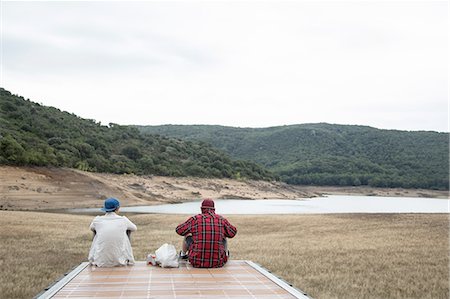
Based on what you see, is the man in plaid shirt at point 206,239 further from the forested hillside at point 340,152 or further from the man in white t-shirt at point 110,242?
the forested hillside at point 340,152

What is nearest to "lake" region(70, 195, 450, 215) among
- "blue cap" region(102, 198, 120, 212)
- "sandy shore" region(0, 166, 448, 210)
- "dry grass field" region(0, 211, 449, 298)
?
"sandy shore" region(0, 166, 448, 210)

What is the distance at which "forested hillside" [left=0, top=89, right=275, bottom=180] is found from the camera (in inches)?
2283

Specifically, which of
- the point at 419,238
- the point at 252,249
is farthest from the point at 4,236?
the point at 419,238

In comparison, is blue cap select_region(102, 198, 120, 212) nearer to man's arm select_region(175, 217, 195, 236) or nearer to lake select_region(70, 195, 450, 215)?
man's arm select_region(175, 217, 195, 236)

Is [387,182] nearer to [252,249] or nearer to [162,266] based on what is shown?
[252,249]

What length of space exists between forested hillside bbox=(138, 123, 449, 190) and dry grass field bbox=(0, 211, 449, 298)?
3892 inches

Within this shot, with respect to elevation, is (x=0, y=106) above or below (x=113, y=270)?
above

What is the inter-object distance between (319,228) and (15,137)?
42734mm

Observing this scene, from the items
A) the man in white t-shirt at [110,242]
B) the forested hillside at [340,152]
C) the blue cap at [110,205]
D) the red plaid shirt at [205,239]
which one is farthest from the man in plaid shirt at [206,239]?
the forested hillside at [340,152]

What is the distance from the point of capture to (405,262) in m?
13.9

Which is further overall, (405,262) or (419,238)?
(419,238)

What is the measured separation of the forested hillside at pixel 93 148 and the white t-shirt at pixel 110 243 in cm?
4480

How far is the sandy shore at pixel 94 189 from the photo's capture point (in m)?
47.7

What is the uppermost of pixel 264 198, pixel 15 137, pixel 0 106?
pixel 0 106
